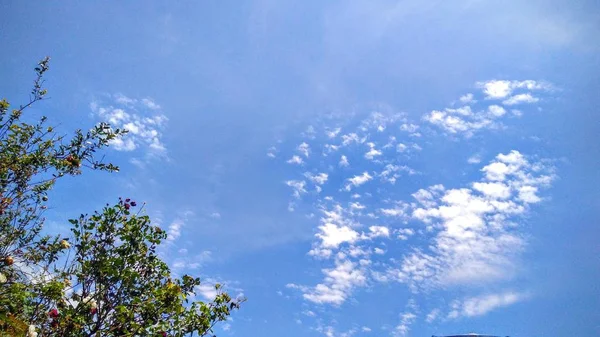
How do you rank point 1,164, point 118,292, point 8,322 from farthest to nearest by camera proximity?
point 118,292
point 1,164
point 8,322

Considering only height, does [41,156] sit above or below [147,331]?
above

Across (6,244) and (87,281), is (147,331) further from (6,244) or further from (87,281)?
(6,244)

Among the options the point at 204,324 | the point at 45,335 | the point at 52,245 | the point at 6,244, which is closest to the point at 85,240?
the point at 52,245

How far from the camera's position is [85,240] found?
874 cm

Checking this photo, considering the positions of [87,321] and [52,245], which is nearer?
[87,321]

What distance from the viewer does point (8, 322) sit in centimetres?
608

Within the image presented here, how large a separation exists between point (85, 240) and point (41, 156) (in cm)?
213

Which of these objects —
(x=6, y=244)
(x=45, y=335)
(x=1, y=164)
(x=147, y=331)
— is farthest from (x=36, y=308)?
(x=1, y=164)

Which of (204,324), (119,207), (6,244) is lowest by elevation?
(204,324)

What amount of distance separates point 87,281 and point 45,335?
1.25 m

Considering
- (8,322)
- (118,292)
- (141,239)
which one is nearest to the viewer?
(8,322)

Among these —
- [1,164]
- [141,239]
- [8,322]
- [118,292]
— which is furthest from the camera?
[141,239]

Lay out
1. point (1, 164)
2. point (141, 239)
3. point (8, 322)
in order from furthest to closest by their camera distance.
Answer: point (141, 239)
point (1, 164)
point (8, 322)

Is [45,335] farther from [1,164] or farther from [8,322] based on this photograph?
[1,164]
